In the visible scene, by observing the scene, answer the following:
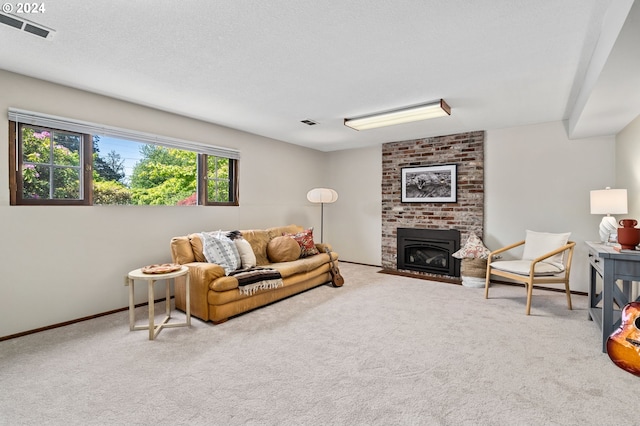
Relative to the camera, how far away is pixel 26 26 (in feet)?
6.80

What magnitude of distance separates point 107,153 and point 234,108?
1524 mm

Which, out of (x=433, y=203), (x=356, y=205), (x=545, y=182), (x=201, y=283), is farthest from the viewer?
(x=356, y=205)

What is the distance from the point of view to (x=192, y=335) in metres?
2.86

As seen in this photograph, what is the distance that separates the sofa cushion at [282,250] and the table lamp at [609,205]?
141 inches

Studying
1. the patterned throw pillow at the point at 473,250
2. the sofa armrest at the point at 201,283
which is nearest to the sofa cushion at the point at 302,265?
the sofa armrest at the point at 201,283

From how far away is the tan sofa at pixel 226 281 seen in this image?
316 cm

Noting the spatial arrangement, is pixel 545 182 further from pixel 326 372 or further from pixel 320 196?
pixel 326 372

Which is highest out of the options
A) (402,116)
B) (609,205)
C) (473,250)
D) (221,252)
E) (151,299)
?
(402,116)

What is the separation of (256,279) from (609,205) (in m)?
3.87

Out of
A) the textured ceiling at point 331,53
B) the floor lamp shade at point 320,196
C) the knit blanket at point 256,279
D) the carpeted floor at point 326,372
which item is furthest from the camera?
the floor lamp shade at point 320,196

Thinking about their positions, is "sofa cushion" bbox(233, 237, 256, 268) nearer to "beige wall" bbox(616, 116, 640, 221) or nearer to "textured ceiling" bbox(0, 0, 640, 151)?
"textured ceiling" bbox(0, 0, 640, 151)

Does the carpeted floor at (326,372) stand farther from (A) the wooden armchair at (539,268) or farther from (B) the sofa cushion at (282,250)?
(B) the sofa cushion at (282,250)

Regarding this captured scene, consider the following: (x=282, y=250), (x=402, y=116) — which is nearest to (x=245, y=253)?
(x=282, y=250)

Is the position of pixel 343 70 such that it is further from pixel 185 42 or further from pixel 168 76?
pixel 168 76
